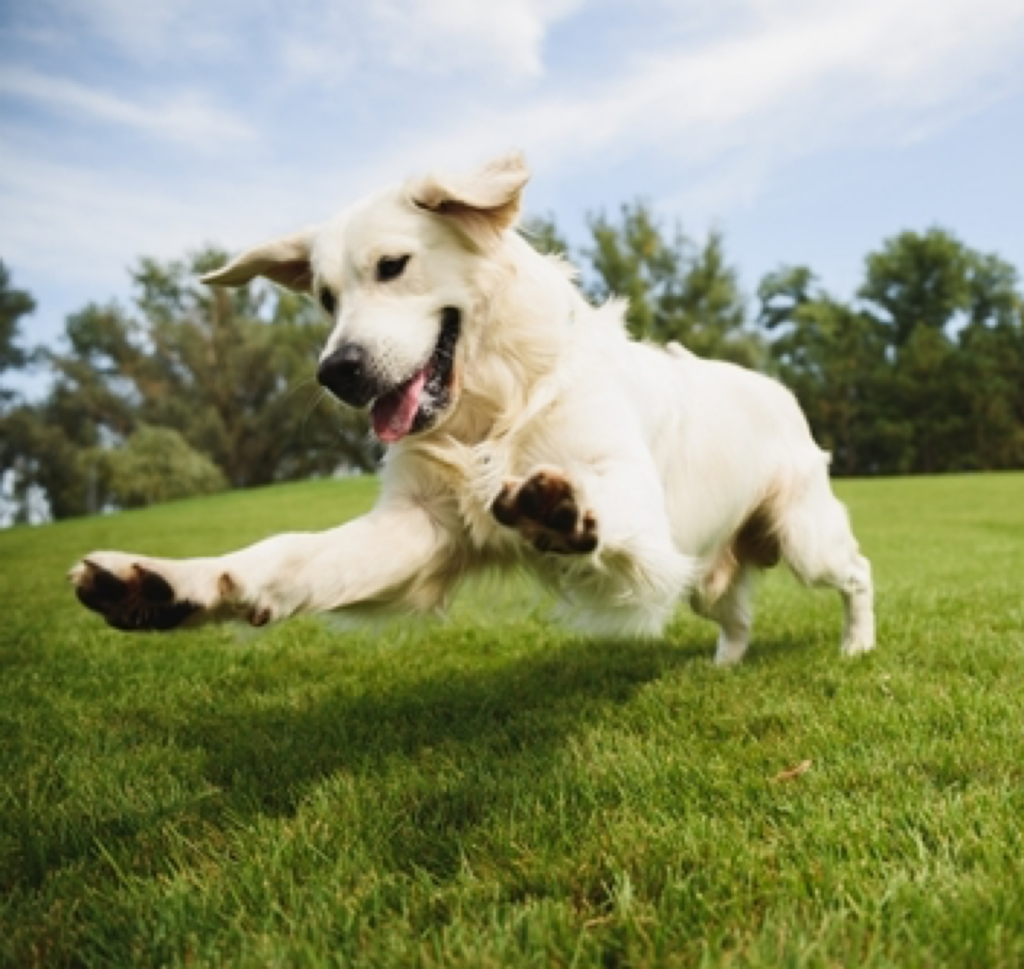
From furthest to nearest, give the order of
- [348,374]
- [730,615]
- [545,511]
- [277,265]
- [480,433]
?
[730,615]
[277,265]
[480,433]
[348,374]
[545,511]

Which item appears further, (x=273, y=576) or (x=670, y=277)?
(x=670, y=277)

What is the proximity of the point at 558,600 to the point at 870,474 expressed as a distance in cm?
5405

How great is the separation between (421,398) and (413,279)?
442 mm

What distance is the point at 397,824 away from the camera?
256 cm

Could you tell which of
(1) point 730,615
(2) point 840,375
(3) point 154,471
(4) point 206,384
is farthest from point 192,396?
(1) point 730,615

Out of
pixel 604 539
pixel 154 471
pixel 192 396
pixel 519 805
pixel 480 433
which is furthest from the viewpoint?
pixel 192 396

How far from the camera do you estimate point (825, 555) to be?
4.93m

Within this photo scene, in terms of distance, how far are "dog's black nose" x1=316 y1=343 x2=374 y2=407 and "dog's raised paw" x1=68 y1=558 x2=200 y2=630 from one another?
93cm

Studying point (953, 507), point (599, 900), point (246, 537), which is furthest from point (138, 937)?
point (953, 507)

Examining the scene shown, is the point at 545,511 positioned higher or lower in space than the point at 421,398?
lower

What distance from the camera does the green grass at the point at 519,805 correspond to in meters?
1.87

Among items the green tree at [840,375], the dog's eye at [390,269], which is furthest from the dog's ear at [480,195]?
the green tree at [840,375]

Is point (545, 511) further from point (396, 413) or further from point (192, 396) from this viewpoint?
point (192, 396)

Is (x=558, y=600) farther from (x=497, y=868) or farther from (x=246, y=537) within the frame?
(x=246, y=537)
